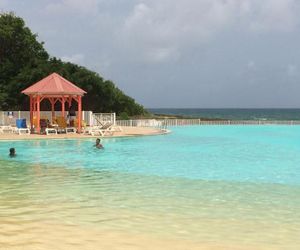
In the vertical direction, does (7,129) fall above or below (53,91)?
below

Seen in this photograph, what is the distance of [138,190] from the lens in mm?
11062

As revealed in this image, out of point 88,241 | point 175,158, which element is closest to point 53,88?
point 175,158

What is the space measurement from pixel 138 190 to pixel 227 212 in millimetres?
2833

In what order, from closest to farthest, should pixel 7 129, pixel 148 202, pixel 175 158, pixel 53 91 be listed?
pixel 148 202 < pixel 175 158 < pixel 53 91 < pixel 7 129

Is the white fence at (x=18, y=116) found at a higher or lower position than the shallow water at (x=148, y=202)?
higher

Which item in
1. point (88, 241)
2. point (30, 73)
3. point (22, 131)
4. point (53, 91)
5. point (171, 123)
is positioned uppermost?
point (30, 73)

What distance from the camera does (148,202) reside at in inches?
377

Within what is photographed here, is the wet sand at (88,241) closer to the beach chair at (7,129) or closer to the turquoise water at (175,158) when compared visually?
the turquoise water at (175,158)

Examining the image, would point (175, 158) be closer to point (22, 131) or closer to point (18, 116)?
point (22, 131)

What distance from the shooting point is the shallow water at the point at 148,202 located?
6.92 metres

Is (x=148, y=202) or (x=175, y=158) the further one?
(x=175, y=158)

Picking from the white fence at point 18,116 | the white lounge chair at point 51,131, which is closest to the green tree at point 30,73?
the white fence at point 18,116

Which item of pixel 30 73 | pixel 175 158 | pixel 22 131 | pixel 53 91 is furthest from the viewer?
pixel 30 73

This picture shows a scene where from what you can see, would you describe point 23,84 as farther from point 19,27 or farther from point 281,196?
point 281,196
